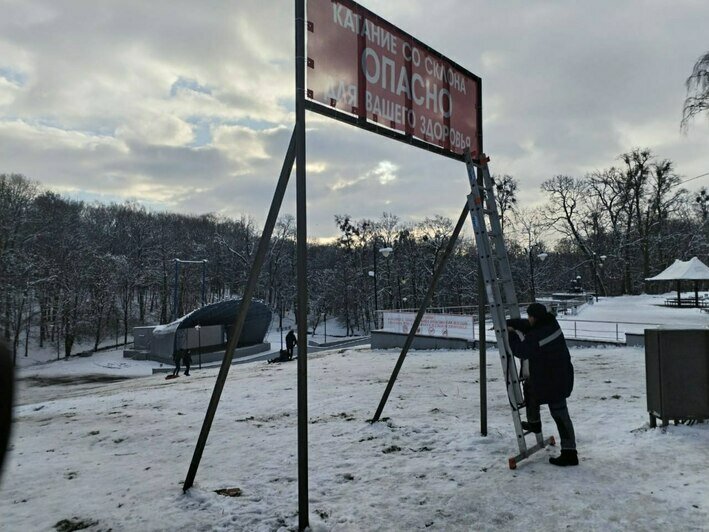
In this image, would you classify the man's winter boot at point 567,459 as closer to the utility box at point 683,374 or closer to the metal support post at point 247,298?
the utility box at point 683,374

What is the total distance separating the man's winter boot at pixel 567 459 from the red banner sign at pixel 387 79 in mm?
3905

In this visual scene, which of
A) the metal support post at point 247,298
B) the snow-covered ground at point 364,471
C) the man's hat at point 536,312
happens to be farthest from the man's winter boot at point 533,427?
the metal support post at point 247,298

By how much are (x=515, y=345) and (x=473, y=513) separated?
1.73m

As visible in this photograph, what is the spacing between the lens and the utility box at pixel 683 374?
5043 mm

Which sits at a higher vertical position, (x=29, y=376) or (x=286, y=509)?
(x=286, y=509)

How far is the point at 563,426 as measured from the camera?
4410mm

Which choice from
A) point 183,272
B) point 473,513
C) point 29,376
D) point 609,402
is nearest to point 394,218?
point 183,272

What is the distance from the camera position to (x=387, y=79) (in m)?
5.16

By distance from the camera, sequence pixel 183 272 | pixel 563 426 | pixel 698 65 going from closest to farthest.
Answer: pixel 563 426 < pixel 698 65 < pixel 183 272

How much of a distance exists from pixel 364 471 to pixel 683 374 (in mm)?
4004

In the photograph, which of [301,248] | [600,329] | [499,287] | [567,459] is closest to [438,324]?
[600,329]

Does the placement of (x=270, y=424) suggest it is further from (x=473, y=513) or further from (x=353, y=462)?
(x=473, y=513)

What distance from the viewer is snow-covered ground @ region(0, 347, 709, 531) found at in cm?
→ 355

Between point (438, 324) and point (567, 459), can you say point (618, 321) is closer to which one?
point (438, 324)
